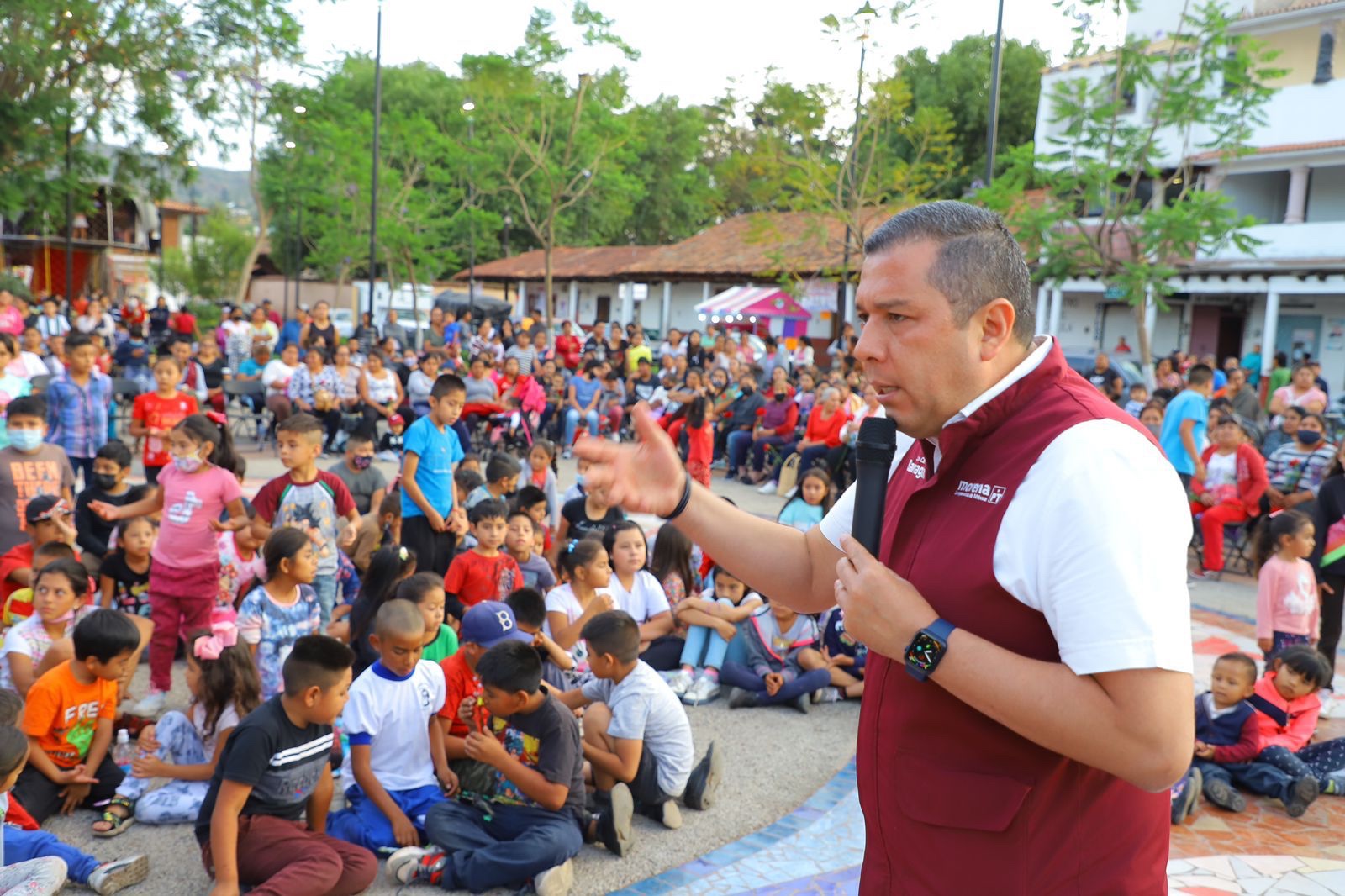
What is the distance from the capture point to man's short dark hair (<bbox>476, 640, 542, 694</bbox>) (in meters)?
4.34

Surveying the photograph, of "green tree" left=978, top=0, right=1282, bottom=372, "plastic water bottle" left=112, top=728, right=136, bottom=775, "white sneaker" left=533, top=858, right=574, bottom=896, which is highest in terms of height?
"green tree" left=978, top=0, right=1282, bottom=372

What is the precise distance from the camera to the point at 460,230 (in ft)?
131

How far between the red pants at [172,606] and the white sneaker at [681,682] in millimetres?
2607

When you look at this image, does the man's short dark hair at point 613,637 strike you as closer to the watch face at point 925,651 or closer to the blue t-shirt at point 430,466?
the blue t-shirt at point 430,466

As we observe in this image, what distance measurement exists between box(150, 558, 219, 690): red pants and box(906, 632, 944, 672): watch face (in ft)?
17.0

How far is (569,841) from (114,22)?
16988mm

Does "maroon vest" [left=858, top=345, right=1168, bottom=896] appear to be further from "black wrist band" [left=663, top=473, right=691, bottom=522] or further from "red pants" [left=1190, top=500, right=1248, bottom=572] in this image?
"red pants" [left=1190, top=500, right=1248, bottom=572]

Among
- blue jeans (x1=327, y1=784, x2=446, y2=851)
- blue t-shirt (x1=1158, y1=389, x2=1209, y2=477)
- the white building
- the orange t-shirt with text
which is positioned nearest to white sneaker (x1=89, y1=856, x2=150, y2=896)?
blue jeans (x1=327, y1=784, x2=446, y2=851)

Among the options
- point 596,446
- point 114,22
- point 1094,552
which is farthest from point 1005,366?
point 114,22

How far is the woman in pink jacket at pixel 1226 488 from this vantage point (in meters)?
10.0

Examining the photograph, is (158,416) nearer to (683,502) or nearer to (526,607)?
(526,607)

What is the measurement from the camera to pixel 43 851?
156 inches

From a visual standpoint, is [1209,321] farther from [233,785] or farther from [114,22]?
[233,785]

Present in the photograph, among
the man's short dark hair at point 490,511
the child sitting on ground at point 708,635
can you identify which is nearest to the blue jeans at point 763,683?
the child sitting on ground at point 708,635
